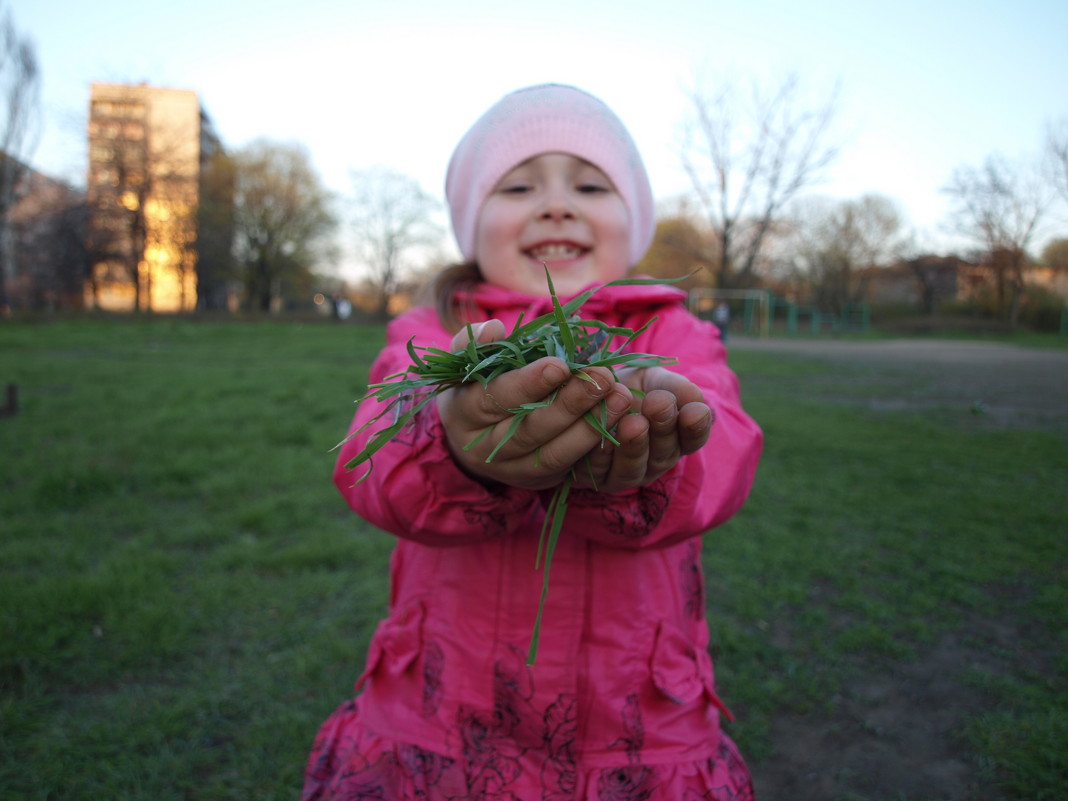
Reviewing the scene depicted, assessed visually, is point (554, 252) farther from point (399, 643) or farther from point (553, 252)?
point (399, 643)

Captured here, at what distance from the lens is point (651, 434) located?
93 centimetres

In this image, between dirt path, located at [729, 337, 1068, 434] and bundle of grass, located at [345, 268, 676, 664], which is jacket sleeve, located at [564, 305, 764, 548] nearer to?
bundle of grass, located at [345, 268, 676, 664]

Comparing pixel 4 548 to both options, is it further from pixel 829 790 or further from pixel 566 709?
pixel 829 790

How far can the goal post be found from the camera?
31719 mm

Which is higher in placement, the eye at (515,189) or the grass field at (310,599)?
the eye at (515,189)

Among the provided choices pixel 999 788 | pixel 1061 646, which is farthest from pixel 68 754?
pixel 1061 646

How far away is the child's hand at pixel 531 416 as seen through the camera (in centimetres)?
84

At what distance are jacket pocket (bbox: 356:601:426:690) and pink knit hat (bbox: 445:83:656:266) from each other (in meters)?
0.98

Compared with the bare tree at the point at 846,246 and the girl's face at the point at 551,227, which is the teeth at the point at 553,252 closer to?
the girl's face at the point at 551,227

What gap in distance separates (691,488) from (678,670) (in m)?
0.51

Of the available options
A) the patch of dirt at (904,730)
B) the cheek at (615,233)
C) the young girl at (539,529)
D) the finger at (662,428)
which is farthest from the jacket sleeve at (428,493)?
the patch of dirt at (904,730)

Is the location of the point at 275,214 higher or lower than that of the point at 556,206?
higher

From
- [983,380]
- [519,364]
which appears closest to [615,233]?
[519,364]

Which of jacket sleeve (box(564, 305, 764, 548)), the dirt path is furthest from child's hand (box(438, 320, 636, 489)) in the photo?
the dirt path
